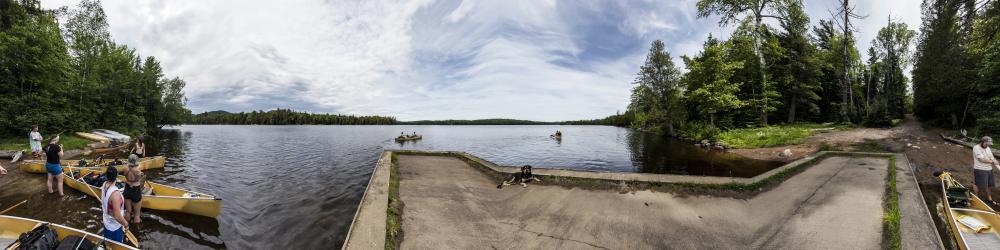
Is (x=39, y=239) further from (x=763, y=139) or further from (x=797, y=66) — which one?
(x=797, y=66)

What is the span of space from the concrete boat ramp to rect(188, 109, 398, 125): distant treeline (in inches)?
7178

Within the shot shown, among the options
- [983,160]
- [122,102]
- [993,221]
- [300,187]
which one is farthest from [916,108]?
[122,102]

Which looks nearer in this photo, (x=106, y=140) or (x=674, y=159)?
(x=674, y=159)

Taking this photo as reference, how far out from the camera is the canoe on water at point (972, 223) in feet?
19.0

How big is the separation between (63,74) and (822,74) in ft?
214

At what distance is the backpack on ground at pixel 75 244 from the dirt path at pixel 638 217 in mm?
4928

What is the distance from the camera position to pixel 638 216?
6781 mm

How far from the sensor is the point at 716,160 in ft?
60.7

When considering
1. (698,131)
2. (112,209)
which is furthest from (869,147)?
(112,209)

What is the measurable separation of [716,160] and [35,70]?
45.6m

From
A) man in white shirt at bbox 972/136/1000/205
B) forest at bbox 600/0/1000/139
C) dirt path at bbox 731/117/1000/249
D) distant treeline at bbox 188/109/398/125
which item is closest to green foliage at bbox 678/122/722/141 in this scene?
forest at bbox 600/0/1000/139

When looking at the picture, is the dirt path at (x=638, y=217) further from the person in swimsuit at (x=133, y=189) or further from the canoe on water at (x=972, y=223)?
the person in swimsuit at (x=133, y=189)

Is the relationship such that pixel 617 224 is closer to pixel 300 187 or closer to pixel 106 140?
pixel 300 187

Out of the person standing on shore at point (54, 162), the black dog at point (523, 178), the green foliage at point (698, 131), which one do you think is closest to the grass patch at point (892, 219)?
the black dog at point (523, 178)
